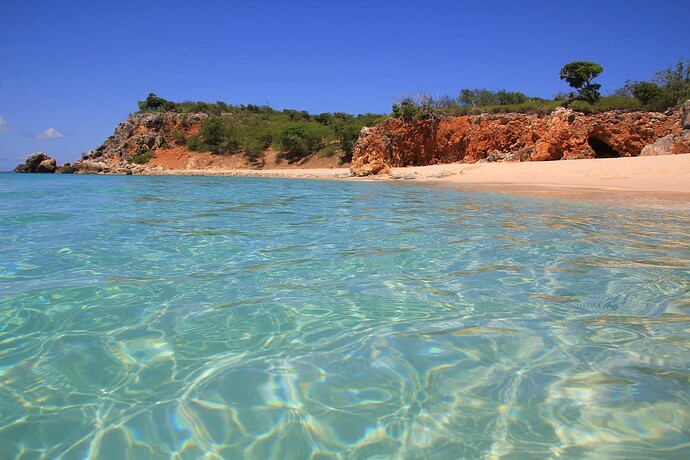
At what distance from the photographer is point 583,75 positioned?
101 ft

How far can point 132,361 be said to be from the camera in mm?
2307

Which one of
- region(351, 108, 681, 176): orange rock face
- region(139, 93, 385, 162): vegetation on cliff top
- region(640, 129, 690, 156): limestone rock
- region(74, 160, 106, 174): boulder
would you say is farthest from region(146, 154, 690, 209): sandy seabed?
region(74, 160, 106, 174): boulder

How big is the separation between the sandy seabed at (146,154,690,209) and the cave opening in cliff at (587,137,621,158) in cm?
537

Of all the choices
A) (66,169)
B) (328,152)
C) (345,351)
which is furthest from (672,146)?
(66,169)

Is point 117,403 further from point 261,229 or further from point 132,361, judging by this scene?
point 261,229

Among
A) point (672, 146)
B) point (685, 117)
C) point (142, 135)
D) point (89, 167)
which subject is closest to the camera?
point (672, 146)

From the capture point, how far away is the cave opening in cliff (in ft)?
76.4

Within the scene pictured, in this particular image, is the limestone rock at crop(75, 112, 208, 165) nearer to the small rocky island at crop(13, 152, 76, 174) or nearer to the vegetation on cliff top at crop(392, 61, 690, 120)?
the small rocky island at crop(13, 152, 76, 174)

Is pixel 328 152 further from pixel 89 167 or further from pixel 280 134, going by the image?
pixel 89 167

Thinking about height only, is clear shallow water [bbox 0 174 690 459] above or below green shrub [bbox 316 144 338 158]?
below

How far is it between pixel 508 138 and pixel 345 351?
26929 millimetres

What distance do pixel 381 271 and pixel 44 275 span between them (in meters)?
3.06

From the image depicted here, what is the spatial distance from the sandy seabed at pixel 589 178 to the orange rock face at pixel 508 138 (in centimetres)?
266

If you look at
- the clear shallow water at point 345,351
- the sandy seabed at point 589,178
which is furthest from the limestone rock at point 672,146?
the clear shallow water at point 345,351
